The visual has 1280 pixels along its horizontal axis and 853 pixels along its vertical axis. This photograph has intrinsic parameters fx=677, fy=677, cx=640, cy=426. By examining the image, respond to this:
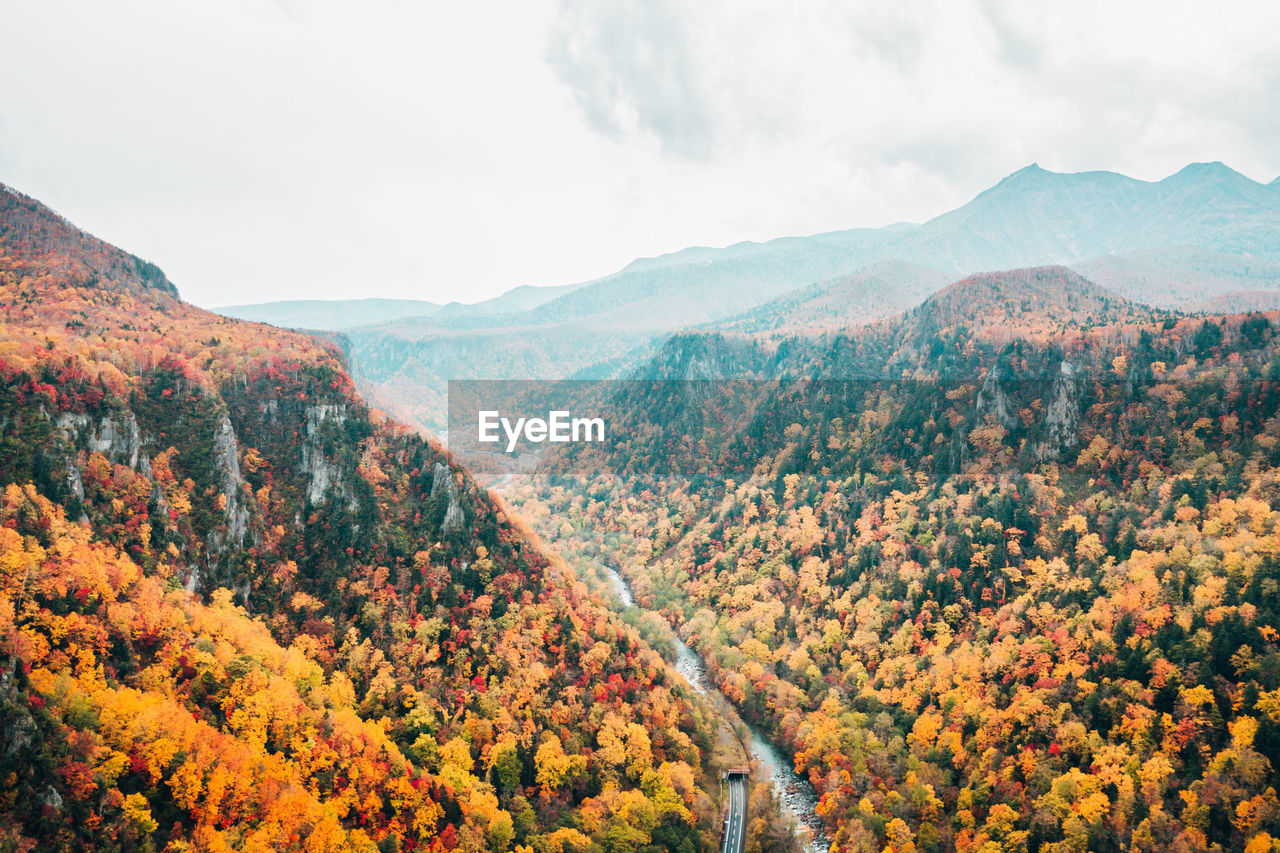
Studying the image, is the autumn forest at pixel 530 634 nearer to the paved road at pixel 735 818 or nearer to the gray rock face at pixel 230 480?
the gray rock face at pixel 230 480

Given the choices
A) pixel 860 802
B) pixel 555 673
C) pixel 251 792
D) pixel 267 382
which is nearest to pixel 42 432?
pixel 267 382

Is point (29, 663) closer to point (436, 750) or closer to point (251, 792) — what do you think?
point (251, 792)

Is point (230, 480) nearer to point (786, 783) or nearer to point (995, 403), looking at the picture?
point (786, 783)

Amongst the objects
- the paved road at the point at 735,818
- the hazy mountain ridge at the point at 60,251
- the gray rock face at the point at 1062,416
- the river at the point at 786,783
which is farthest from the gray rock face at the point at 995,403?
the hazy mountain ridge at the point at 60,251

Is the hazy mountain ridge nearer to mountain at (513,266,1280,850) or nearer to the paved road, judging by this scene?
mountain at (513,266,1280,850)

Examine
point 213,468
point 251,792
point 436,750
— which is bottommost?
point 436,750

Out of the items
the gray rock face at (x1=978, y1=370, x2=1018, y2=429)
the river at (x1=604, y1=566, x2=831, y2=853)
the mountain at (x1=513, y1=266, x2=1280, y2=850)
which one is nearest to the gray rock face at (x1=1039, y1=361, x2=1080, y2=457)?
the mountain at (x1=513, y1=266, x2=1280, y2=850)
